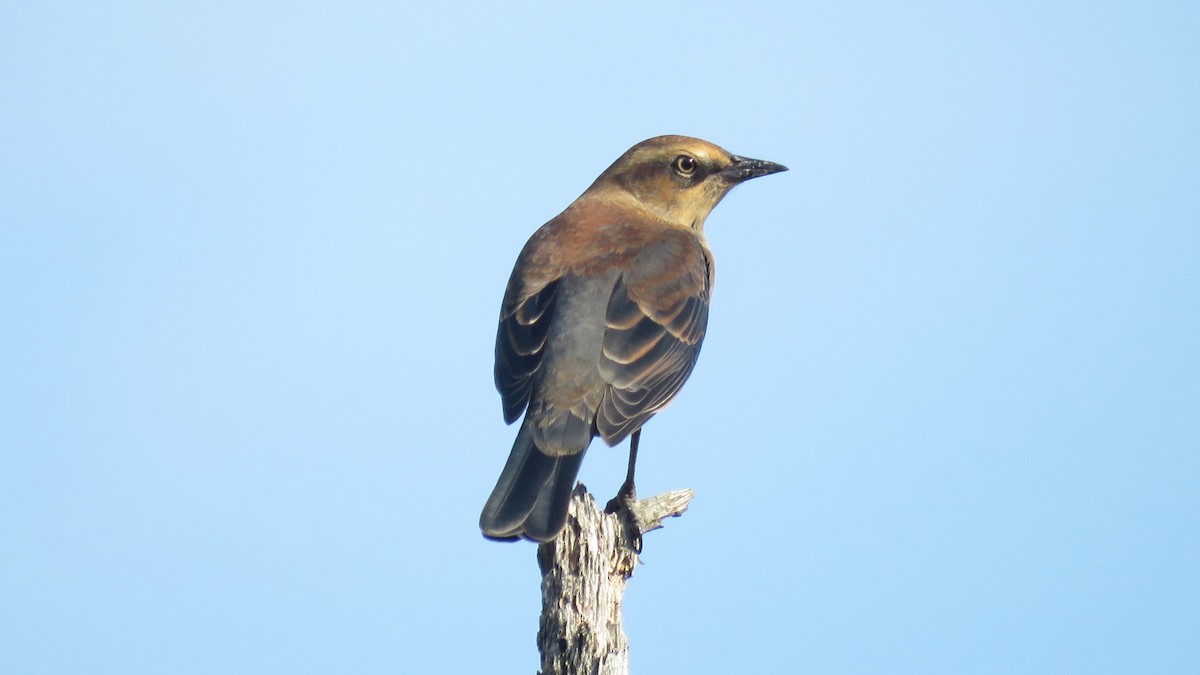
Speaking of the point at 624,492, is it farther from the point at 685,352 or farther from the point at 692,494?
the point at 685,352

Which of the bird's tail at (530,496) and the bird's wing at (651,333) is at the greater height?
the bird's wing at (651,333)

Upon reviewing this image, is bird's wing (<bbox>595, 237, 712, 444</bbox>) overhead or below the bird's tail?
overhead

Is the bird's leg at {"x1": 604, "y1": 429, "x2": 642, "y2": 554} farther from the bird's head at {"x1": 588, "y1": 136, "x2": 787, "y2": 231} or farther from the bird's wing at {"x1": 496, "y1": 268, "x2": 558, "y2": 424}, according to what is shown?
the bird's head at {"x1": 588, "y1": 136, "x2": 787, "y2": 231}

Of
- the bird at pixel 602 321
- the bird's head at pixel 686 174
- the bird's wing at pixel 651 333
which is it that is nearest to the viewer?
the bird at pixel 602 321

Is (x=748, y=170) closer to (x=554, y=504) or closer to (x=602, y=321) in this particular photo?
(x=602, y=321)

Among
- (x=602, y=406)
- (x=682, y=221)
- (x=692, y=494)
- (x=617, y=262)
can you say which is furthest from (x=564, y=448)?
(x=682, y=221)

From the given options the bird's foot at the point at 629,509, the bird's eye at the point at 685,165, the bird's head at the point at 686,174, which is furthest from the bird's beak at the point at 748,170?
the bird's foot at the point at 629,509

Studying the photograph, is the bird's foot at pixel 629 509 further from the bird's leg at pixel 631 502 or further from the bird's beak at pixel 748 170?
the bird's beak at pixel 748 170

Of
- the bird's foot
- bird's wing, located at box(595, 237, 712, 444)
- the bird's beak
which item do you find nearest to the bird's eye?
the bird's beak
